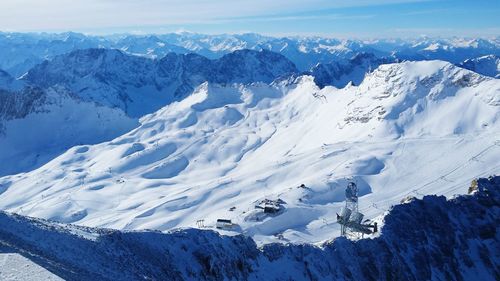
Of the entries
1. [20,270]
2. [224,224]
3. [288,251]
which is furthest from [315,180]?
[20,270]

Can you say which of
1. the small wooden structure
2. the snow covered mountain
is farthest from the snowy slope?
the snow covered mountain

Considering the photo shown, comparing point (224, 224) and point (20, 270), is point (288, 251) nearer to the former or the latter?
point (20, 270)

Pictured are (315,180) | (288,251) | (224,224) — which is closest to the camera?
(288,251)

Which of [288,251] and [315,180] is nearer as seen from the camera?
[288,251]

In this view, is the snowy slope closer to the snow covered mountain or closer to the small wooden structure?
the small wooden structure

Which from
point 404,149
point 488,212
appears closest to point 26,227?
point 488,212

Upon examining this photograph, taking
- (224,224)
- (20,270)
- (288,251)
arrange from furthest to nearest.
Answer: (224,224) → (288,251) → (20,270)

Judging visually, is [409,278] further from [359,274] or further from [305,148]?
[305,148]

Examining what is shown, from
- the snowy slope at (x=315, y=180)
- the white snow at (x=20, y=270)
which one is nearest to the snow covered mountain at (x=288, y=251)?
the white snow at (x=20, y=270)
